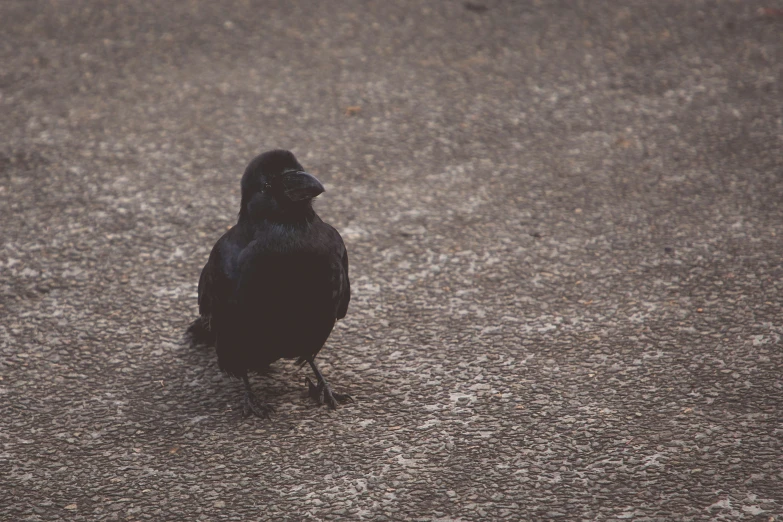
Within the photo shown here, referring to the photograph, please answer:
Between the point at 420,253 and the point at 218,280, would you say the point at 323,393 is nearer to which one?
the point at 218,280

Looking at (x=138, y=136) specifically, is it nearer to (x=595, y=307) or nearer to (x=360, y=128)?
(x=360, y=128)

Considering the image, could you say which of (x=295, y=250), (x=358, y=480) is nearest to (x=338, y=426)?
(x=358, y=480)

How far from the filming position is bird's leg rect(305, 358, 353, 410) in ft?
12.7

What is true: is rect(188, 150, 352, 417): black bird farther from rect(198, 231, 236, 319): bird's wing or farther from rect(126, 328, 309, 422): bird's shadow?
rect(126, 328, 309, 422): bird's shadow

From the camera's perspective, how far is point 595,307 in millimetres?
4523

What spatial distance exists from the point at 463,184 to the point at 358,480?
282cm

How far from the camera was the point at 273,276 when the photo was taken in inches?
142

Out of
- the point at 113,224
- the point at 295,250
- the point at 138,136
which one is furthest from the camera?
the point at 138,136

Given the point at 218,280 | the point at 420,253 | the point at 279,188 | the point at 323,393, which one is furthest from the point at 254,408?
the point at 420,253

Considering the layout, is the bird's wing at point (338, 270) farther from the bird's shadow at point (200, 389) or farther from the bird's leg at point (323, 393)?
the bird's shadow at point (200, 389)

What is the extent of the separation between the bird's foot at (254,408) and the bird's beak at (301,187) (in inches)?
37.2

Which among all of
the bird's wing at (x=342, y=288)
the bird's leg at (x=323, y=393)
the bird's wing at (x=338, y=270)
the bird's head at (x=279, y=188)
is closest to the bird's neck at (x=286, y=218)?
the bird's head at (x=279, y=188)

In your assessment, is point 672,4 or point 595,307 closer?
point 595,307

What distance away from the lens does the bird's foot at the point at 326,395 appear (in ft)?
12.7
